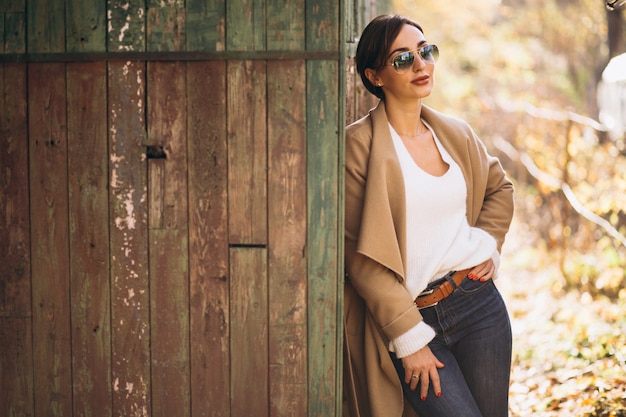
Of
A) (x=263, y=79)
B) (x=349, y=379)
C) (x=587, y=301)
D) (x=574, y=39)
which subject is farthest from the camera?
(x=574, y=39)

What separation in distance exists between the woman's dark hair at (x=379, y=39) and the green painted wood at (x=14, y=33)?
1.33 meters

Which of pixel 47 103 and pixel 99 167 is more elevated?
pixel 47 103

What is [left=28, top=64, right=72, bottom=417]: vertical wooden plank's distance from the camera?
2.90 meters

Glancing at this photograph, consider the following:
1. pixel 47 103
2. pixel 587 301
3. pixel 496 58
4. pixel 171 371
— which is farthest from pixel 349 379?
pixel 496 58

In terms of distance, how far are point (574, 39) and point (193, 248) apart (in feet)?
40.2

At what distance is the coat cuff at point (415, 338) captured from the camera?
278 cm

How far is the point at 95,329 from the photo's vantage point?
9.66ft

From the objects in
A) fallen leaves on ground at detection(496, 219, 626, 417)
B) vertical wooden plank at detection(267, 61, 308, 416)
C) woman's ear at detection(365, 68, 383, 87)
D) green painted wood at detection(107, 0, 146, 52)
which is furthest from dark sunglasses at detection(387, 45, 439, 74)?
fallen leaves on ground at detection(496, 219, 626, 417)

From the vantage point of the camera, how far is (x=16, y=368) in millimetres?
2990

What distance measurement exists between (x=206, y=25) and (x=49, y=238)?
41.2 inches

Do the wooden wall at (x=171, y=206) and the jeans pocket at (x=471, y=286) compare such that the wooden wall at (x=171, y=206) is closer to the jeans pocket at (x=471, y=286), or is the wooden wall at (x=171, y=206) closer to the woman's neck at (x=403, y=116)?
the woman's neck at (x=403, y=116)

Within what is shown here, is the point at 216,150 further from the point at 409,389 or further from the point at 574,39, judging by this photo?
the point at 574,39

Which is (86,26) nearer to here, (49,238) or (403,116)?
(49,238)

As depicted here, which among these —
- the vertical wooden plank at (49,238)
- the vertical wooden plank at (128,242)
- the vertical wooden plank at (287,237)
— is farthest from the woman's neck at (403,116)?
the vertical wooden plank at (49,238)
